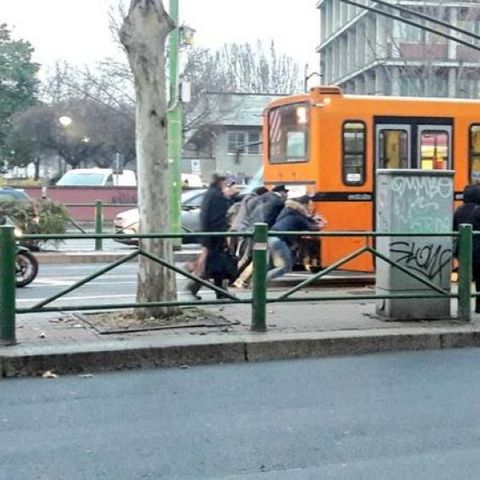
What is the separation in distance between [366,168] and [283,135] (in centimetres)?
170

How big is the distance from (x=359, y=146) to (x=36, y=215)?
289 inches

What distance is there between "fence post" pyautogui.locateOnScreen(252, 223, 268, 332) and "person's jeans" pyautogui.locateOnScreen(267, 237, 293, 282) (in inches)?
123

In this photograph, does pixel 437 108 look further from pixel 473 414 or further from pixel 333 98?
pixel 473 414

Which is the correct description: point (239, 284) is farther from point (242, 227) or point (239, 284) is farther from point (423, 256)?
point (423, 256)

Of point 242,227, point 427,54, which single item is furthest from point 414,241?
point 427,54

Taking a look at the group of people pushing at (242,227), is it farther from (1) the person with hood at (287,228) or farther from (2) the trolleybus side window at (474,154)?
(2) the trolleybus side window at (474,154)

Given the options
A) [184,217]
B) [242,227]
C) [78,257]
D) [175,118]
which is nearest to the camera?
[242,227]

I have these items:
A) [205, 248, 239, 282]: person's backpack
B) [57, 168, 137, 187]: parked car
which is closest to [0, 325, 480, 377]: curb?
[205, 248, 239, 282]: person's backpack

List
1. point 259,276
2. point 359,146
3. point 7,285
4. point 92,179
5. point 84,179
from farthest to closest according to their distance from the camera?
point 84,179 < point 92,179 < point 359,146 < point 259,276 < point 7,285

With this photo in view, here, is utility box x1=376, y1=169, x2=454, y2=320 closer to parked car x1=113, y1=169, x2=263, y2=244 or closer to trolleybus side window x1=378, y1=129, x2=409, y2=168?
trolleybus side window x1=378, y1=129, x2=409, y2=168

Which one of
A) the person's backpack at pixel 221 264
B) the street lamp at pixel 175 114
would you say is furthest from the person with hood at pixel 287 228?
the street lamp at pixel 175 114

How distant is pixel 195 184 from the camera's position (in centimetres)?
3819

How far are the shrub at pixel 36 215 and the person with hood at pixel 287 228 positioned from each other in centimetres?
674

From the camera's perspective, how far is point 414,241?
30.1 feet
